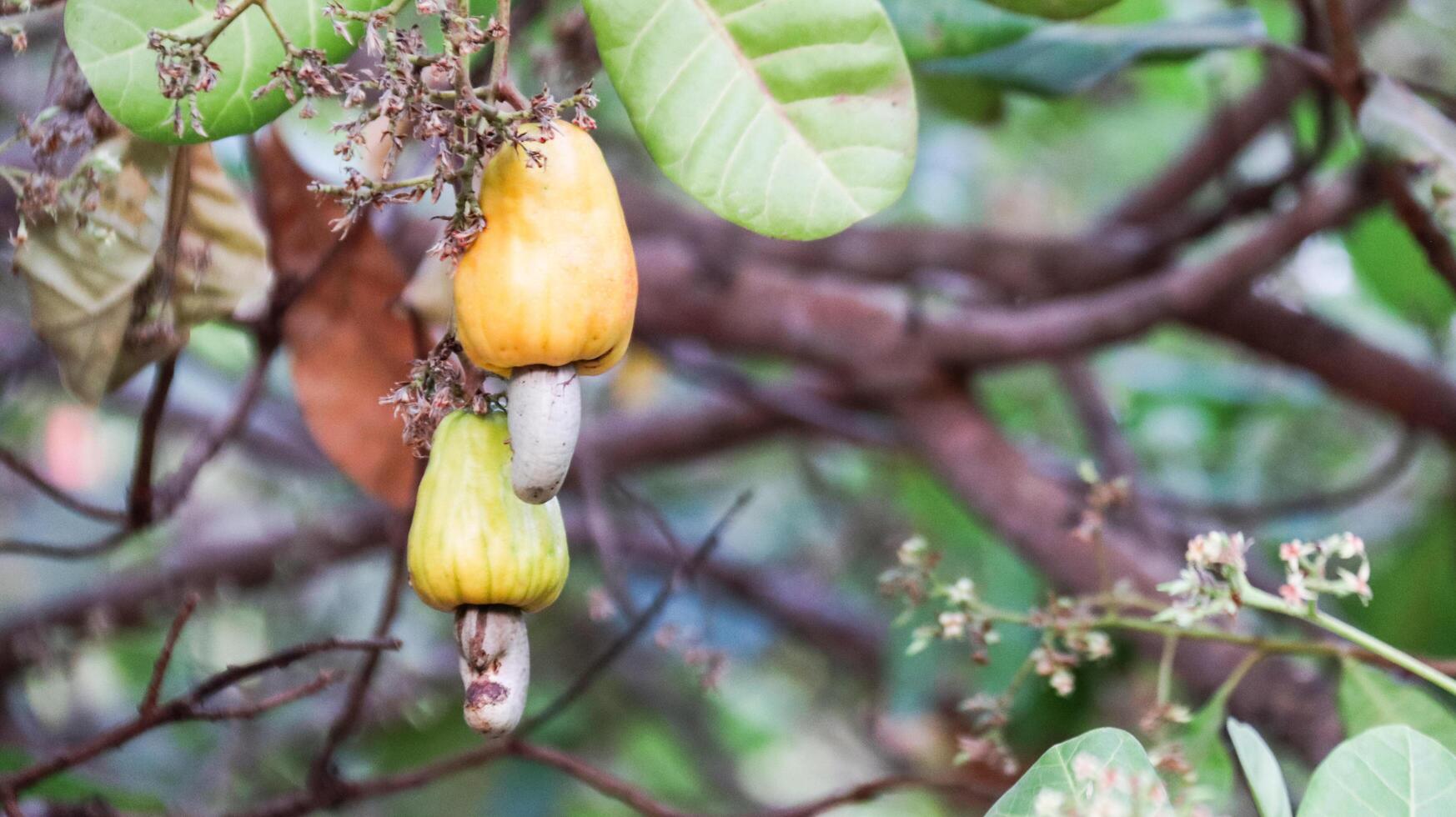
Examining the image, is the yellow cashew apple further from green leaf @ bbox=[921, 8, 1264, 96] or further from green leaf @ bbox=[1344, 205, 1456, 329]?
green leaf @ bbox=[1344, 205, 1456, 329]

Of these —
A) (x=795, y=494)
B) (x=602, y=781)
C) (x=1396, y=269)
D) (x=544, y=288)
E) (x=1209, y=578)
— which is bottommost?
(x=795, y=494)

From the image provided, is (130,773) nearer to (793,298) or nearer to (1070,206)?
(793,298)

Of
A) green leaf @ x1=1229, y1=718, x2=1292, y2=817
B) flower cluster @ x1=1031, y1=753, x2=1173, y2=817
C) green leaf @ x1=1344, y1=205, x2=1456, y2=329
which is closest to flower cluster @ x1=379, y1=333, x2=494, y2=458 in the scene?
flower cluster @ x1=1031, y1=753, x2=1173, y2=817

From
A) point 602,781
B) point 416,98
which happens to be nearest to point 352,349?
point 602,781

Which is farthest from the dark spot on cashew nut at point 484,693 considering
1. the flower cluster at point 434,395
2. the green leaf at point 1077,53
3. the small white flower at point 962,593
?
the green leaf at point 1077,53

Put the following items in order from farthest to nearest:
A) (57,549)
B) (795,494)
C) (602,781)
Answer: (795,494), (57,549), (602,781)

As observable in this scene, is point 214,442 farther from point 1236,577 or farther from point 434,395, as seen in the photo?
point 1236,577

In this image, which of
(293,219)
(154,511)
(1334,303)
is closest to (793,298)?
(293,219)

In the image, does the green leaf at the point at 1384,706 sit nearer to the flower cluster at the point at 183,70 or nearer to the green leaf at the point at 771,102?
the green leaf at the point at 771,102
